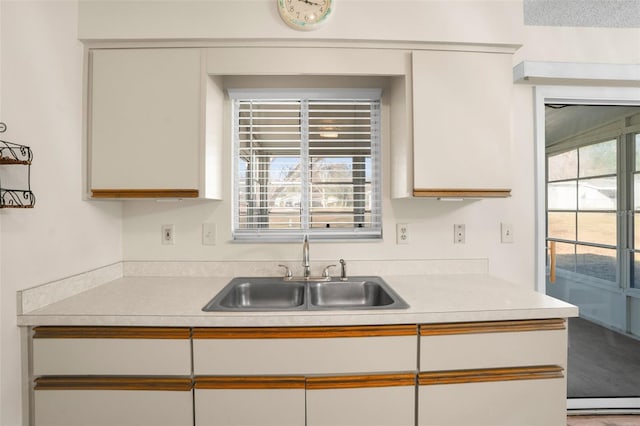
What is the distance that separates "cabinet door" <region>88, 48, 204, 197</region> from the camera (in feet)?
5.54

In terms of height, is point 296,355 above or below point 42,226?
below

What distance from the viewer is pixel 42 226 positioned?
1.44 meters

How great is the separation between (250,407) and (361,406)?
46 cm

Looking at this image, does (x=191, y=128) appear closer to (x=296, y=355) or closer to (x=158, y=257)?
(x=158, y=257)

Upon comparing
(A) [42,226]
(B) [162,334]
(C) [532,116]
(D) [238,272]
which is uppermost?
(C) [532,116]

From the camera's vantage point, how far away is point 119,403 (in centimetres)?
135

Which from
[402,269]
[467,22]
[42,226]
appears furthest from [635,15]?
[42,226]

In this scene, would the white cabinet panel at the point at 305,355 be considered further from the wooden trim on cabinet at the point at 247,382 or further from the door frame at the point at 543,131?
the door frame at the point at 543,131

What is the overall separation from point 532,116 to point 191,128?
6.72ft

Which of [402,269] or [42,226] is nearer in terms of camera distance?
[42,226]

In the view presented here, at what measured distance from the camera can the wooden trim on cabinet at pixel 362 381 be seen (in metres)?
1.36

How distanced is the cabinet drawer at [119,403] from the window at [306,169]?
0.96 m

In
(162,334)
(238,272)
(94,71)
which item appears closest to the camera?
(162,334)

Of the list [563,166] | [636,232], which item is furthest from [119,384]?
[636,232]
